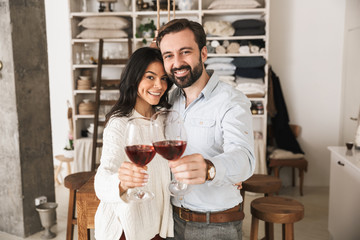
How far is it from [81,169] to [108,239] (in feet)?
11.6

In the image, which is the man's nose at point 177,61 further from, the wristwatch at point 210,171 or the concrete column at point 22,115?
the concrete column at point 22,115

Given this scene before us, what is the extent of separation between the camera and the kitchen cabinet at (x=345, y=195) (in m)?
2.57

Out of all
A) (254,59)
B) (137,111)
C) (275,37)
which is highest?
(275,37)

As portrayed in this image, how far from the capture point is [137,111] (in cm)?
174

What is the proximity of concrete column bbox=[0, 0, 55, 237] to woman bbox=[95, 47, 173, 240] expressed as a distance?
2.17 m

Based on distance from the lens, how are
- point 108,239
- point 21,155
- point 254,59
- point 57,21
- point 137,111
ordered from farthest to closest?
1. point 57,21
2. point 254,59
3. point 21,155
4. point 137,111
5. point 108,239

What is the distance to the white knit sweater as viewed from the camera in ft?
4.50

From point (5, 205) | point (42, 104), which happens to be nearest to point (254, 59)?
point (42, 104)

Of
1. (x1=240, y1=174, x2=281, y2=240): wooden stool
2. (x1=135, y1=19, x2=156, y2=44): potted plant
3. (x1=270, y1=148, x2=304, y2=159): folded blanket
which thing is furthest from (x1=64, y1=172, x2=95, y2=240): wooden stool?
(x1=270, y1=148, x2=304, y2=159): folded blanket

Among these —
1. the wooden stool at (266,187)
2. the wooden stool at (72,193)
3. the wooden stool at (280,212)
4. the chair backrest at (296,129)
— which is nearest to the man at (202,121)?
the wooden stool at (280,212)

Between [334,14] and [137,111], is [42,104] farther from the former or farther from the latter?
[334,14]

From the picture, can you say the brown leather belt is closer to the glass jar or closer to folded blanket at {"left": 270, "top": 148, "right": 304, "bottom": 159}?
folded blanket at {"left": 270, "top": 148, "right": 304, "bottom": 159}

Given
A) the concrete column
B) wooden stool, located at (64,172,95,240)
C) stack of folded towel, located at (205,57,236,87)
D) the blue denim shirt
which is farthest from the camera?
stack of folded towel, located at (205,57,236,87)

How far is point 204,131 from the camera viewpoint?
1.56 metres
